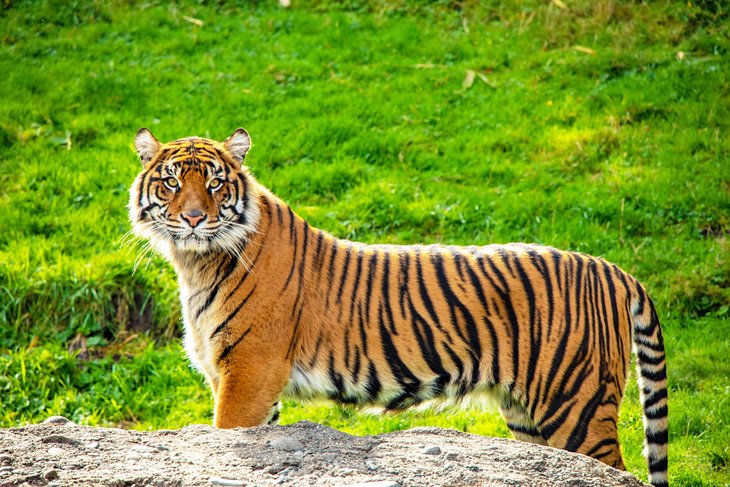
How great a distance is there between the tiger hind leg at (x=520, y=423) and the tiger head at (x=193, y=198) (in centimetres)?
167

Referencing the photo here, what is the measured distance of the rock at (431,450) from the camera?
3924mm

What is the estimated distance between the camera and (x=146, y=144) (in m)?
5.35

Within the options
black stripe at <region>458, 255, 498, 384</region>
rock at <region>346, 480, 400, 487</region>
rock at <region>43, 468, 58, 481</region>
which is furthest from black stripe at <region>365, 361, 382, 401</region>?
rock at <region>43, 468, 58, 481</region>

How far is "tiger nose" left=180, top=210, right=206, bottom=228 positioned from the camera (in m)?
5.09

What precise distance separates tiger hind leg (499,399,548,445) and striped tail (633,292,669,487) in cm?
54

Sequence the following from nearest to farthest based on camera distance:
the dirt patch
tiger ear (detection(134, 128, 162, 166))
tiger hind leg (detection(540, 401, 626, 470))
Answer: the dirt patch, tiger hind leg (detection(540, 401, 626, 470)), tiger ear (detection(134, 128, 162, 166))

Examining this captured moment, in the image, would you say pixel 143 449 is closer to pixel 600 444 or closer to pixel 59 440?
pixel 59 440

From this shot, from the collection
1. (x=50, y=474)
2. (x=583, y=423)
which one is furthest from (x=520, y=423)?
(x=50, y=474)

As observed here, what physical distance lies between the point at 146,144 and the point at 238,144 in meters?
0.51

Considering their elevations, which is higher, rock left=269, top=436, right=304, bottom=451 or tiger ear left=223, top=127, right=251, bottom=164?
tiger ear left=223, top=127, right=251, bottom=164

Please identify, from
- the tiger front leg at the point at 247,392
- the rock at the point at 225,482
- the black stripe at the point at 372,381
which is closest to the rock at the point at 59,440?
the rock at the point at 225,482

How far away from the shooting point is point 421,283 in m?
5.19

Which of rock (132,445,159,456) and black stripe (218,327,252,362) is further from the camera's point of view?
Result: black stripe (218,327,252,362)

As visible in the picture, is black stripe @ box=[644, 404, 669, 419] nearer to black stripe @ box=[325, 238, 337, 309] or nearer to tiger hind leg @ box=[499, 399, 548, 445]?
tiger hind leg @ box=[499, 399, 548, 445]
